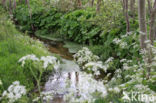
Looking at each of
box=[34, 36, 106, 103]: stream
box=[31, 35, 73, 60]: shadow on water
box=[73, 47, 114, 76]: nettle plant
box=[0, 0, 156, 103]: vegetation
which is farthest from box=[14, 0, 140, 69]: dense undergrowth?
box=[34, 36, 106, 103]: stream

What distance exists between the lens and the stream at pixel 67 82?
2.25 m

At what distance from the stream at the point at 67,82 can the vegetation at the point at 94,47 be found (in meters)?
0.05

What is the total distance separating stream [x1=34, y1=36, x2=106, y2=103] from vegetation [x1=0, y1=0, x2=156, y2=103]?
50 millimetres

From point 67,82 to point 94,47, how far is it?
238 inches

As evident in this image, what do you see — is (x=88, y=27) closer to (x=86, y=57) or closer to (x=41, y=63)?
(x=86, y=57)

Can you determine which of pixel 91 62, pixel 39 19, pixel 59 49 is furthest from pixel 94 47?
pixel 39 19

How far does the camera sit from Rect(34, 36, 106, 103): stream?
7.38 ft

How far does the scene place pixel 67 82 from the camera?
264 centimetres

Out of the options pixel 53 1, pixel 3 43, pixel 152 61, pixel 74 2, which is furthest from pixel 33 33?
pixel 152 61

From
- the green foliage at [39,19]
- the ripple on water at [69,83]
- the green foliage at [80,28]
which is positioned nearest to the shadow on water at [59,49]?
the green foliage at [80,28]

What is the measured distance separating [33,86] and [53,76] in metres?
1.13

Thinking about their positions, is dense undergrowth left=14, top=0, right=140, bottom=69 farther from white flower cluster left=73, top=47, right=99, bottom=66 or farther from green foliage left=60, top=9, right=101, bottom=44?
white flower cluster left=73, top=47, right=99, bottom=66

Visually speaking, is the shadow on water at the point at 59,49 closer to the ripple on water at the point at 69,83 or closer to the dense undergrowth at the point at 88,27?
the dense undergrowth at the point at 88,27

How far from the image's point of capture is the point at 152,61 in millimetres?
3324
